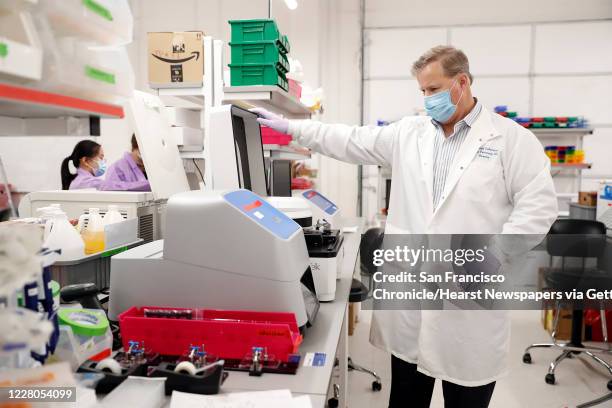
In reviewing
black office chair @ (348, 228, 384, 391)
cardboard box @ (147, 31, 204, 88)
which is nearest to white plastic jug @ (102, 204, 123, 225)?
cardboard box @ (147, 31, 204, 88)

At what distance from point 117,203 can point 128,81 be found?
3.84ft

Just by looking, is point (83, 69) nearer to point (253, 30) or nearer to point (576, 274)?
point (253, 30)

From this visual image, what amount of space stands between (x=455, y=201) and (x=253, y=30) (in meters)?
1.54

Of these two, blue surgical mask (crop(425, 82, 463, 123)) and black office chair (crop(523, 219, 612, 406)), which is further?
black office chair (crop(523, 219, 612, 406))

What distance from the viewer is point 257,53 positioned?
2689mm

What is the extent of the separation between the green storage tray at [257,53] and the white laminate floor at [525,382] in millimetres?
2051

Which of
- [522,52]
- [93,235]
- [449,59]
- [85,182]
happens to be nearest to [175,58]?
[93,235]

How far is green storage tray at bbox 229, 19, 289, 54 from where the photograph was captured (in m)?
2.68

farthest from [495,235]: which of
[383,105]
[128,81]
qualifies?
[383,105]

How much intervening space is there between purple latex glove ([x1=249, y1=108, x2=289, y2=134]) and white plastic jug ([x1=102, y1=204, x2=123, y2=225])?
0.68 meters

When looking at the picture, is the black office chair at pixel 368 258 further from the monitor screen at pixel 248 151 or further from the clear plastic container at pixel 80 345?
the clear plastic container at pixel 80 345

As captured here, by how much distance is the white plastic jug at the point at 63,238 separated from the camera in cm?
151

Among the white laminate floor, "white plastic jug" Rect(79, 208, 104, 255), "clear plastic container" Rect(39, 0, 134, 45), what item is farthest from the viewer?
the white laminate floor

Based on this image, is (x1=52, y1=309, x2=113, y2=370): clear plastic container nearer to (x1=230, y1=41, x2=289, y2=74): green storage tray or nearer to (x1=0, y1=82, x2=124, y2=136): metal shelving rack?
(x1=0, y1=82, x2=124, y2=136): metal shelving rack
